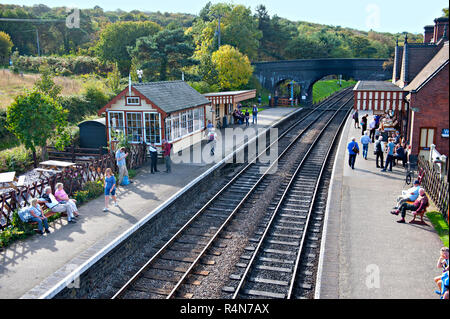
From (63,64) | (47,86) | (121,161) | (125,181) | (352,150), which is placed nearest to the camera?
(121,161)

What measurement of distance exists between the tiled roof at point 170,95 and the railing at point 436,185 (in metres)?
11.5

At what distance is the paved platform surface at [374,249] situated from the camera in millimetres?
8508

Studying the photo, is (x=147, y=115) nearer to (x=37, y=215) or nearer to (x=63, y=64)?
(x=37, y=215)

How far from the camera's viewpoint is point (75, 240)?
36.2 feet

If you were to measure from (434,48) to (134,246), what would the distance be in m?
21.3

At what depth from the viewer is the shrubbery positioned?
1827 inches

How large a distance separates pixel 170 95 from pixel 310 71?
33.9 meters

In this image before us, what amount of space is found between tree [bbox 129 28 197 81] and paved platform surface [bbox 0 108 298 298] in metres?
23.9

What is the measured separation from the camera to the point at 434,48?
23875mm

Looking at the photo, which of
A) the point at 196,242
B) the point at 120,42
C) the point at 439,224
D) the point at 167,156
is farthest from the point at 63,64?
the point at 439,224

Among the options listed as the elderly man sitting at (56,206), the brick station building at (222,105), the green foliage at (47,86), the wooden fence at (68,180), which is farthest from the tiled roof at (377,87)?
the green foliage at (47,86)

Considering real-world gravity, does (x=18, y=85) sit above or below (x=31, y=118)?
above

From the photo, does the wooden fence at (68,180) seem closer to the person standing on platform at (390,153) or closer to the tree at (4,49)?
the person standing on platform at (390,153)

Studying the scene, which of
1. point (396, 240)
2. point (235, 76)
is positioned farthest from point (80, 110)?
point (396, 240)
